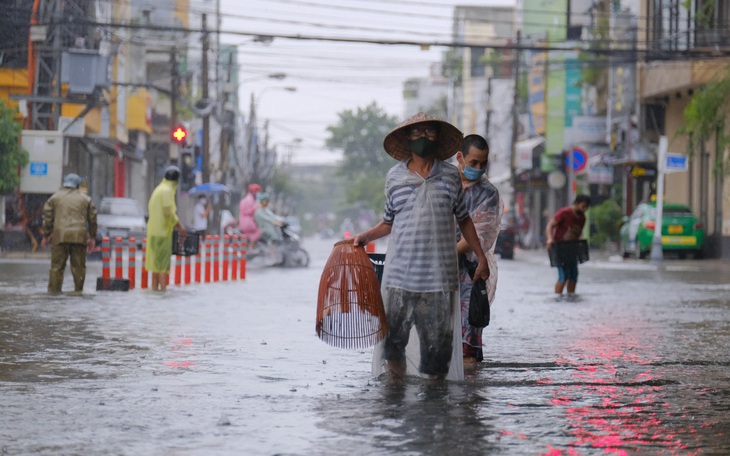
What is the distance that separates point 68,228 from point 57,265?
1.74 ft

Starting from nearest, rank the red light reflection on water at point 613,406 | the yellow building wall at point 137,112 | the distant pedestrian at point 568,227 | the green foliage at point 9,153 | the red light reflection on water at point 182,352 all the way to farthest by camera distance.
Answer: the red light reflection on water at point 613,406 < the red light reflection on water at point 182,352 < the distant pedestrian at point 568,227 < the green foliage at point 9,153 < the yellow building wall at point 137,112

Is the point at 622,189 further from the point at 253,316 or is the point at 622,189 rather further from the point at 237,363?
the point at 237,363

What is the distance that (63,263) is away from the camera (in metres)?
17.6

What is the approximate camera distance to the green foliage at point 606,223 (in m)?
44.0

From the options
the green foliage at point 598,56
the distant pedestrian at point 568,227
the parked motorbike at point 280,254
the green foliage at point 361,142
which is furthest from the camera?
the green foliage at point 361,142

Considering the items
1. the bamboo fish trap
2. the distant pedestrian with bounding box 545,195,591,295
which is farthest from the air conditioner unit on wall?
the bamboo fish trap

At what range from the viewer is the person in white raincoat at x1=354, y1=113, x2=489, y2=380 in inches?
326

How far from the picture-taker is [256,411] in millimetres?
7355

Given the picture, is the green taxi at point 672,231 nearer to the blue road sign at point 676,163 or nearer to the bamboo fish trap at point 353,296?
the blue road sign at point 676,163

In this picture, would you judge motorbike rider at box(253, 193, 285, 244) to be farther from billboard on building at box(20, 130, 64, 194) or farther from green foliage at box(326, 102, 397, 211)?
green foliage at box(326, 102, 397, 211)

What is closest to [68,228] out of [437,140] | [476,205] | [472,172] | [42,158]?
[476,205]

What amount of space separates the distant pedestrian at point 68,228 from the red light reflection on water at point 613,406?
27.7 ft

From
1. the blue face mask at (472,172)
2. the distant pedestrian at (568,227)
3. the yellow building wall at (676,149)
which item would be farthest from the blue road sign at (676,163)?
the blue face mask at (472,172)

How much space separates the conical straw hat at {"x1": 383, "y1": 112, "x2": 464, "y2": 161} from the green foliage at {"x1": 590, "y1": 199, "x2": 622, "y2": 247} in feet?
118
